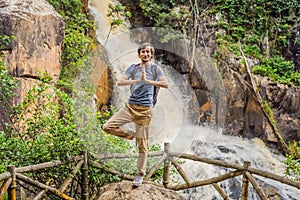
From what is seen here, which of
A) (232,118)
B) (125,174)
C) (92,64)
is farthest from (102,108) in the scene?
(232,118)

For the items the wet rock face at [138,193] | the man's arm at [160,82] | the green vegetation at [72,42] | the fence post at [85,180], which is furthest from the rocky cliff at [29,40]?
the man's arm at [160,82]

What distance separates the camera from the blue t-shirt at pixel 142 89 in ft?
9.88

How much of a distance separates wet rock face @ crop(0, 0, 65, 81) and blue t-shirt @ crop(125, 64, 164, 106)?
2.00 metres

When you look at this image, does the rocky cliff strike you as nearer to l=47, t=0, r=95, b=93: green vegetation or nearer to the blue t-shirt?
l=47, t=0, r=95, b=93: green vegetation

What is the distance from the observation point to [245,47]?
29.1 ft

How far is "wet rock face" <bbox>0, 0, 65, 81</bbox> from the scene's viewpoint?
479cm

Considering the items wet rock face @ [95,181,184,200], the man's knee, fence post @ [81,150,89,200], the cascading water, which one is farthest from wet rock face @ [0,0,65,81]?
wet rock face @ [95,181,184,200]

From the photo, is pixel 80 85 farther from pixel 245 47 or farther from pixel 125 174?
pixel 245 47

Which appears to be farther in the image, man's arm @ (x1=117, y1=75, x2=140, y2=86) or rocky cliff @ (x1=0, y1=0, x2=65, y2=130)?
rocky cliff @ (x1=0, y1=0, x2=65, y2=130)

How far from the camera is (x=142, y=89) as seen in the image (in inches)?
122

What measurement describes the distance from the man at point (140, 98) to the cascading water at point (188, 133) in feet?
0.85

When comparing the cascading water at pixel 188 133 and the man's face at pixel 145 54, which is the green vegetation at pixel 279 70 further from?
the man's face at pixel 145 54

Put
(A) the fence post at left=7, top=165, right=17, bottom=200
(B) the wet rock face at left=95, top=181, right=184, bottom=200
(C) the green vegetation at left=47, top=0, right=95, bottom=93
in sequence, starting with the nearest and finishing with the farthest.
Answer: (A) the fence post at left=7, top=165, right=17, bottom=200
(B) the wet rock face at left=95, top=181, right=184, bottom=200
(C) the green vegetation at left=47, top=0, right=95, bottom=93

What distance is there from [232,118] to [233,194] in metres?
2.41
